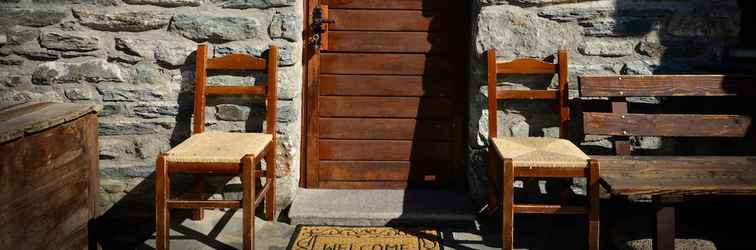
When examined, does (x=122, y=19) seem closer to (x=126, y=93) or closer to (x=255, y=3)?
(x=126, y=93)

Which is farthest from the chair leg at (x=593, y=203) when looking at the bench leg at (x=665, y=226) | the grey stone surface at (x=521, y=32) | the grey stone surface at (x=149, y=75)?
the grey stone surface at (x=149, y=75)

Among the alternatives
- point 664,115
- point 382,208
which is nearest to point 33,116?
point 382,208

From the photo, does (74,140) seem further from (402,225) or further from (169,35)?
(402,225)

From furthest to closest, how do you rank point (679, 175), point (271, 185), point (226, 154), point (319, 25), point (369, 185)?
1. point (369, 185)
2. point (319, 25)
3. point (271, 185)
4. point (226, 154)
5. point (679, 175)

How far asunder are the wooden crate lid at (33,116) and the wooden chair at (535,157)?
1976 millimetres

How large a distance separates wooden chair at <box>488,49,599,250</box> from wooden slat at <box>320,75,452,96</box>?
0.49m

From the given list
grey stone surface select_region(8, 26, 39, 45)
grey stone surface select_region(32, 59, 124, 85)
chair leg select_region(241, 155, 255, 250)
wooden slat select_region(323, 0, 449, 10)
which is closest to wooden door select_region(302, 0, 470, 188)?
wooden slat select_region(323, 0, 449, 10)

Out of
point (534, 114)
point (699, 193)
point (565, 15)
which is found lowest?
point (699, 193)

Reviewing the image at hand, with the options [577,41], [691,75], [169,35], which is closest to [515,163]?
[577,41]

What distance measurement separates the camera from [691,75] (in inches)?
123

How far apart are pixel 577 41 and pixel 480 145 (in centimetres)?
76

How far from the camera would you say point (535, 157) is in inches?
109

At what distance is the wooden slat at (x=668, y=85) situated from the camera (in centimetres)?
311

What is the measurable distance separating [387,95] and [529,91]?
2.79ft
